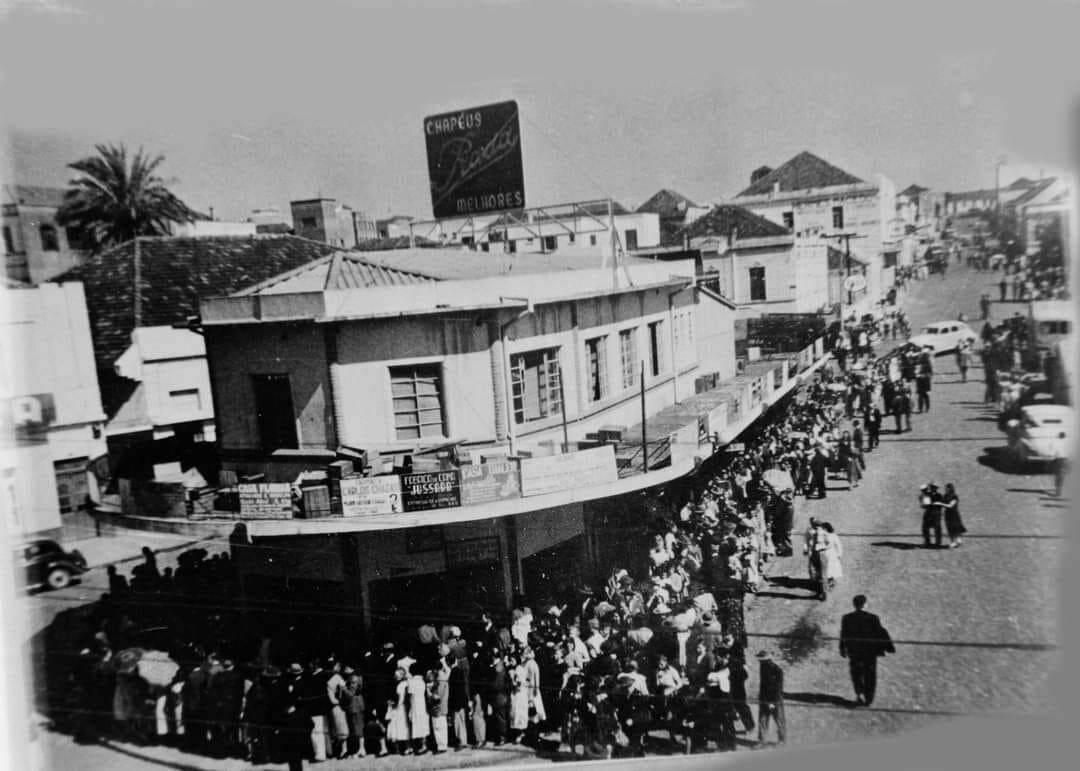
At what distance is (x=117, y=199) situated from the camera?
18.4ft

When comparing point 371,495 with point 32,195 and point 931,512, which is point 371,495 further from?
point 931,512

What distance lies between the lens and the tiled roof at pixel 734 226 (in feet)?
19.6

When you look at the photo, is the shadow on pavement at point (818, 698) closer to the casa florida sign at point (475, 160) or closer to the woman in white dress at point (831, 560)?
the woman in white dress at point (831, 560)

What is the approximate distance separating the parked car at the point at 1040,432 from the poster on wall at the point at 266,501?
5.09 m

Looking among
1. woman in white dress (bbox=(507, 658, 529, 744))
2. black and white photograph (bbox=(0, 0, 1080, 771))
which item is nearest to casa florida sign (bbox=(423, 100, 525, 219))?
black and white photograph (bbox=(0, 0, 1080, 771))

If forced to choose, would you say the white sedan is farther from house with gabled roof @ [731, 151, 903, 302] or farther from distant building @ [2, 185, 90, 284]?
distant building @ [2, 185, 90, 284]

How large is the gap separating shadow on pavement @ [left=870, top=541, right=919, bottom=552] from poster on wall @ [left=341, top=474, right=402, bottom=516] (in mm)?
3464

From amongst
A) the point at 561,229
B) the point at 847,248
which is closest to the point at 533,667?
the point at 561,229

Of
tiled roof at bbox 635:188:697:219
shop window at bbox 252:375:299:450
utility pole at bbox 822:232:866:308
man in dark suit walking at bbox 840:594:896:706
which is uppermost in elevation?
tiled roof at bbox 635:188:697:219

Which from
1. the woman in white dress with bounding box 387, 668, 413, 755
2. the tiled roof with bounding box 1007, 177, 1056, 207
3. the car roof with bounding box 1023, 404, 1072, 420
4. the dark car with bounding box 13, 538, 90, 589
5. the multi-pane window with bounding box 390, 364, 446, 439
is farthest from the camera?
the multi-pane window with bounding box 390, 364, 446, 439

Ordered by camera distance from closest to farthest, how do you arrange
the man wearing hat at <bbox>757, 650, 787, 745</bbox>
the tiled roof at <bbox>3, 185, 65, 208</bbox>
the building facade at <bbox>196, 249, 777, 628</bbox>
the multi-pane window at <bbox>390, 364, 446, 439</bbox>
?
1. the tiled roof at <bbox>3, 185, 65, 208</bbox>
2. the man wearing hat at <bbox>757, 650, 787, 745</bbox>
3. the building facade at <bbox>196, 249, 777, 628</bbox>
4. the multi-pane window at <bbox>390, 364, 446, 439</bbox>

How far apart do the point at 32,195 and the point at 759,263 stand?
525 centimetres

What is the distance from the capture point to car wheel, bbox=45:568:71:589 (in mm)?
5504

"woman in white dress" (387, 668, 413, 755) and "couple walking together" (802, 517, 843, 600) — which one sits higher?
"couple walking together" (802, 517, 843, 600)
